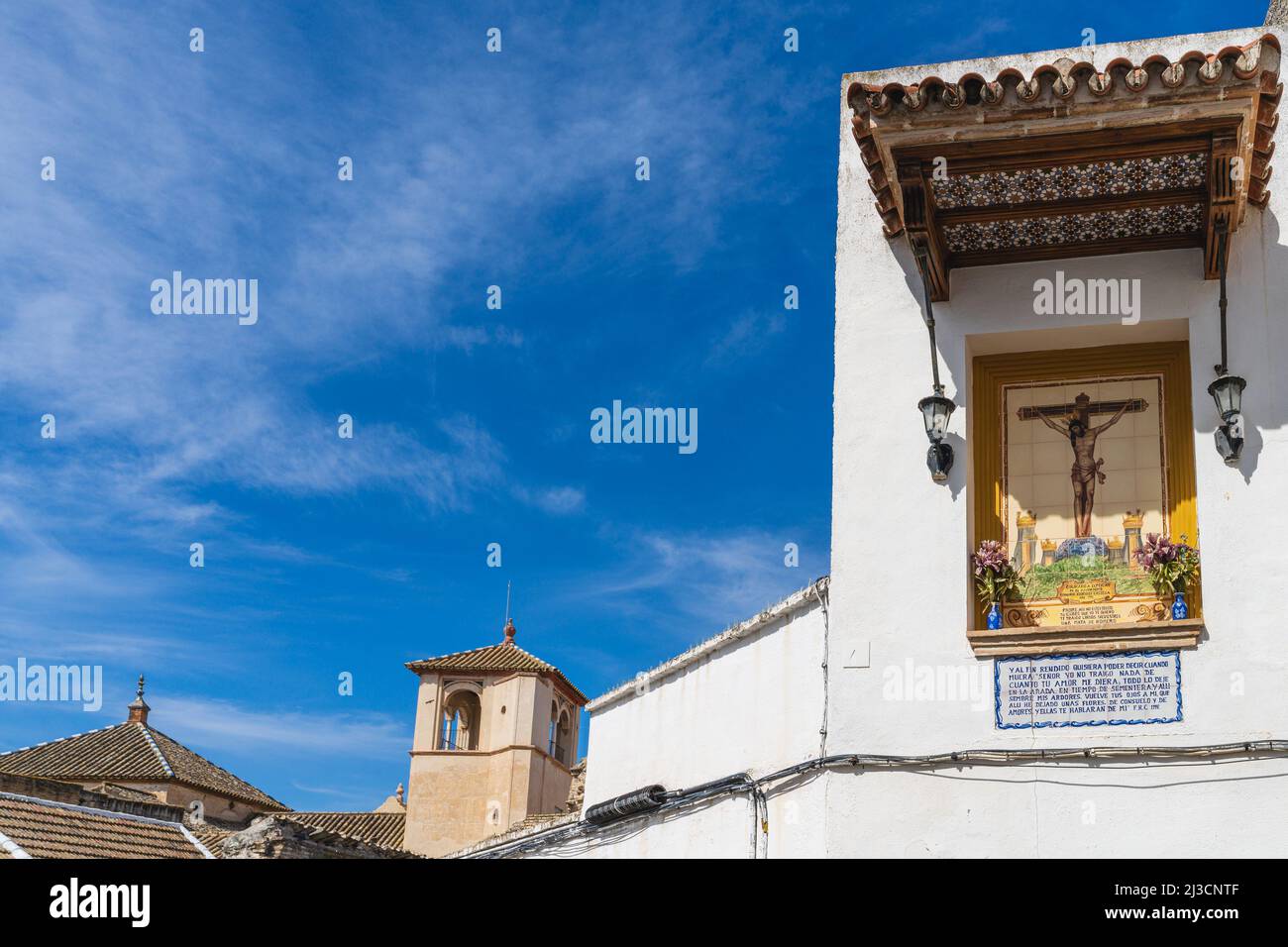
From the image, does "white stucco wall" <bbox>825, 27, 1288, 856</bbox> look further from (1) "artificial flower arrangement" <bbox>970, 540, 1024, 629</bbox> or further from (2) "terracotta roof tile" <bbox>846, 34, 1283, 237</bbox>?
(2) "terracotta roof tile" <bbox>846, 34, 1283, 237</bbox>

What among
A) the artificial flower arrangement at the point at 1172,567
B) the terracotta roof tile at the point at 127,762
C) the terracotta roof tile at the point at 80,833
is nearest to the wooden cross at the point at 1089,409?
the artificial flower arrangement at the point at 1172,567

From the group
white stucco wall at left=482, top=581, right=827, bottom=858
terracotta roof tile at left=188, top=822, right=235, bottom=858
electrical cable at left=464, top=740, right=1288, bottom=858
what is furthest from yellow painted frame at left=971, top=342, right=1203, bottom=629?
terracotta roof tile at left=188, top=822, right=235, bottom=858

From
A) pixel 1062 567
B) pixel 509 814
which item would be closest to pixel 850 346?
pixel 1062 567

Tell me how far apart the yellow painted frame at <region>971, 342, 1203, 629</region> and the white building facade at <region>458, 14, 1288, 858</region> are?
2 cm

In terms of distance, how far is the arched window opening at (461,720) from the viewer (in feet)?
121

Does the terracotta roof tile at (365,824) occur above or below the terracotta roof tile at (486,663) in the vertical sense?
below

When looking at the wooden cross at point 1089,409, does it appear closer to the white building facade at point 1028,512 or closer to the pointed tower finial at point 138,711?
the white building facade at point 1028,512

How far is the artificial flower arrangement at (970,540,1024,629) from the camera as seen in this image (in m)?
8.15

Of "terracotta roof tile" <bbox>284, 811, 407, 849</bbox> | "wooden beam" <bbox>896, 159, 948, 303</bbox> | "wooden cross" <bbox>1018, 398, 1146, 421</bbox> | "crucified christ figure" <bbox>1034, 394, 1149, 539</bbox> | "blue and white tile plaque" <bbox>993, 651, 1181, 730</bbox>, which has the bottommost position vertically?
"terracotta roof tile" <bbox>284, 811, 407, 849</bbox>

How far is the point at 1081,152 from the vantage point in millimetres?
7711

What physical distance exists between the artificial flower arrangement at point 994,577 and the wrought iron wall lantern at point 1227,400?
1361mm

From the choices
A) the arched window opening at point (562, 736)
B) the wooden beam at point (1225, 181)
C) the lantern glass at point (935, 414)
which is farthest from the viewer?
the arched window opening at point (562, 736)

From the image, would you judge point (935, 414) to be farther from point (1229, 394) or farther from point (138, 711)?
point (138, 711)
